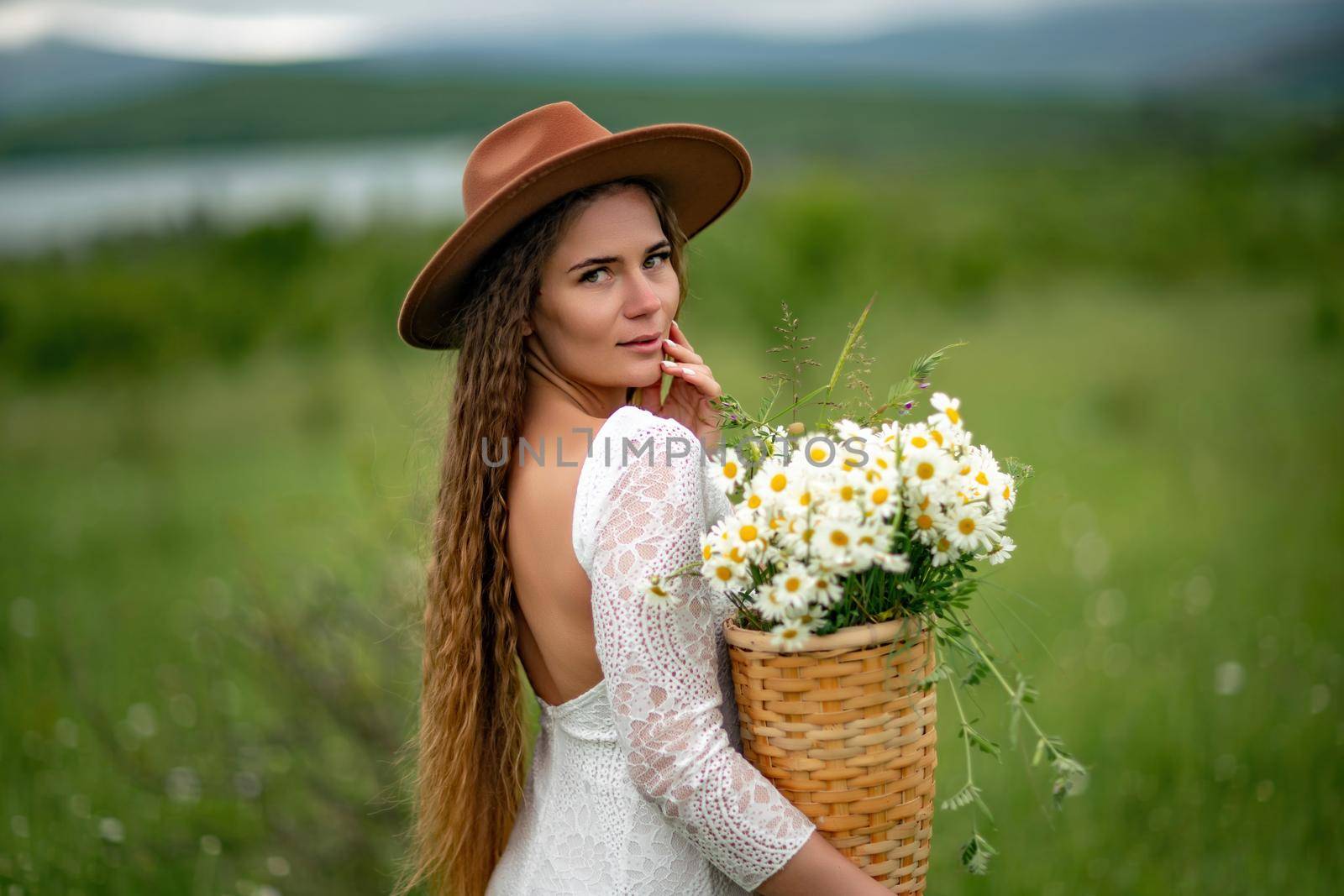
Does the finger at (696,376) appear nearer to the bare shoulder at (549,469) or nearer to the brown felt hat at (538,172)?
the bare shoulder at (549,469)

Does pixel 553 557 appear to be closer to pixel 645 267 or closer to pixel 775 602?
pixel 775 602

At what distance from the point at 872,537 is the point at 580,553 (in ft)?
1.85

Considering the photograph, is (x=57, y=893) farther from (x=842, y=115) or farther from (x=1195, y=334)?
(x=842, y=115)

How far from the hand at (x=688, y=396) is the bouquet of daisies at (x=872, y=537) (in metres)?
0.36

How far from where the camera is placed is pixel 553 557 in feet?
6.80

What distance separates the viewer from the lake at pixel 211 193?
2619 centimetres

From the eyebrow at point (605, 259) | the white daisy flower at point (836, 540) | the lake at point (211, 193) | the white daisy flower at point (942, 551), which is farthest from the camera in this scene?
the lake at point (211, 193)

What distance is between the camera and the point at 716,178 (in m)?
2.50

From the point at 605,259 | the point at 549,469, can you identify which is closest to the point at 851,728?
the point at 549,469

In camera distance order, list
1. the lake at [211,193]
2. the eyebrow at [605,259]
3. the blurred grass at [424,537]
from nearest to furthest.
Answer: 1. the eyebrow at [605,259]
2. the blurred grass at [424,537]
3. the lake at [211,193]

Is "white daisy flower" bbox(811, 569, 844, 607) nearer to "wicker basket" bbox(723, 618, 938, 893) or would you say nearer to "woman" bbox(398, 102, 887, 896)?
"wicker basket" bbox(723, 618, 938, 893)

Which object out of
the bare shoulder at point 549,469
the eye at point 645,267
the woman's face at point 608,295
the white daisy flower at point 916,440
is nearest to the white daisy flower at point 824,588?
the white daisy flower at point 916,440

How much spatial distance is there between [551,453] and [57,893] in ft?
9.15

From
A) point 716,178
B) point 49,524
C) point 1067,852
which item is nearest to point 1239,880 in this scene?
point 1067,852
